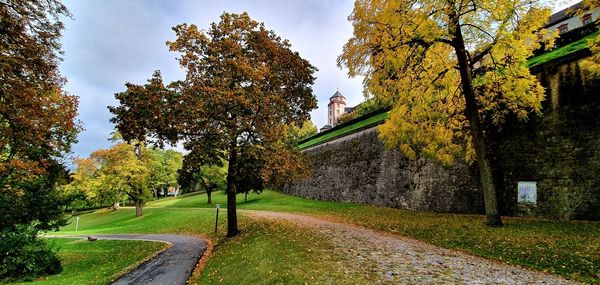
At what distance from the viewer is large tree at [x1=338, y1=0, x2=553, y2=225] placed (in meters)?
10.2

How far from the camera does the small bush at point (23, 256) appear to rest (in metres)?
11.3

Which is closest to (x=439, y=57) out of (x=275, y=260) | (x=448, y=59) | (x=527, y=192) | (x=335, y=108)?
(x=448, y=59)

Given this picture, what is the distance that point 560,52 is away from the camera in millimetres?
13617

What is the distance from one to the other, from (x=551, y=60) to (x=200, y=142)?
49.2 ft

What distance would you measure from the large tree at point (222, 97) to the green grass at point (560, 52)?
10.7 metres

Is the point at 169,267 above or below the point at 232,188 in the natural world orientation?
below

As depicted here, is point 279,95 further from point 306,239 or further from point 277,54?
point 306,239

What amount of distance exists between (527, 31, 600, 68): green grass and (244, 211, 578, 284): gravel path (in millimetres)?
10383

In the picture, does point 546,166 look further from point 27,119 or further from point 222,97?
point 27,119

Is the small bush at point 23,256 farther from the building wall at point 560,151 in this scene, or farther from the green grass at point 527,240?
the building wall at point 560,151

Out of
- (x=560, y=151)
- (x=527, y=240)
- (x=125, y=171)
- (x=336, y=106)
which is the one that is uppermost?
(x=336, y=106)

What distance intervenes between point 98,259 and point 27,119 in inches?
319

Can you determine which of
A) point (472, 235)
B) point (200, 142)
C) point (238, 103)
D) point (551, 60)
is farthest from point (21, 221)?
point (551, 60)

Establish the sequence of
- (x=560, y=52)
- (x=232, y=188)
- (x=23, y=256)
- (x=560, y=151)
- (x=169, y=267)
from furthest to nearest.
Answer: (x=232, y=188)
(x=560, y=52)
(x=560, y=151)
(x=169, y=267)
(x=23, y=256)
